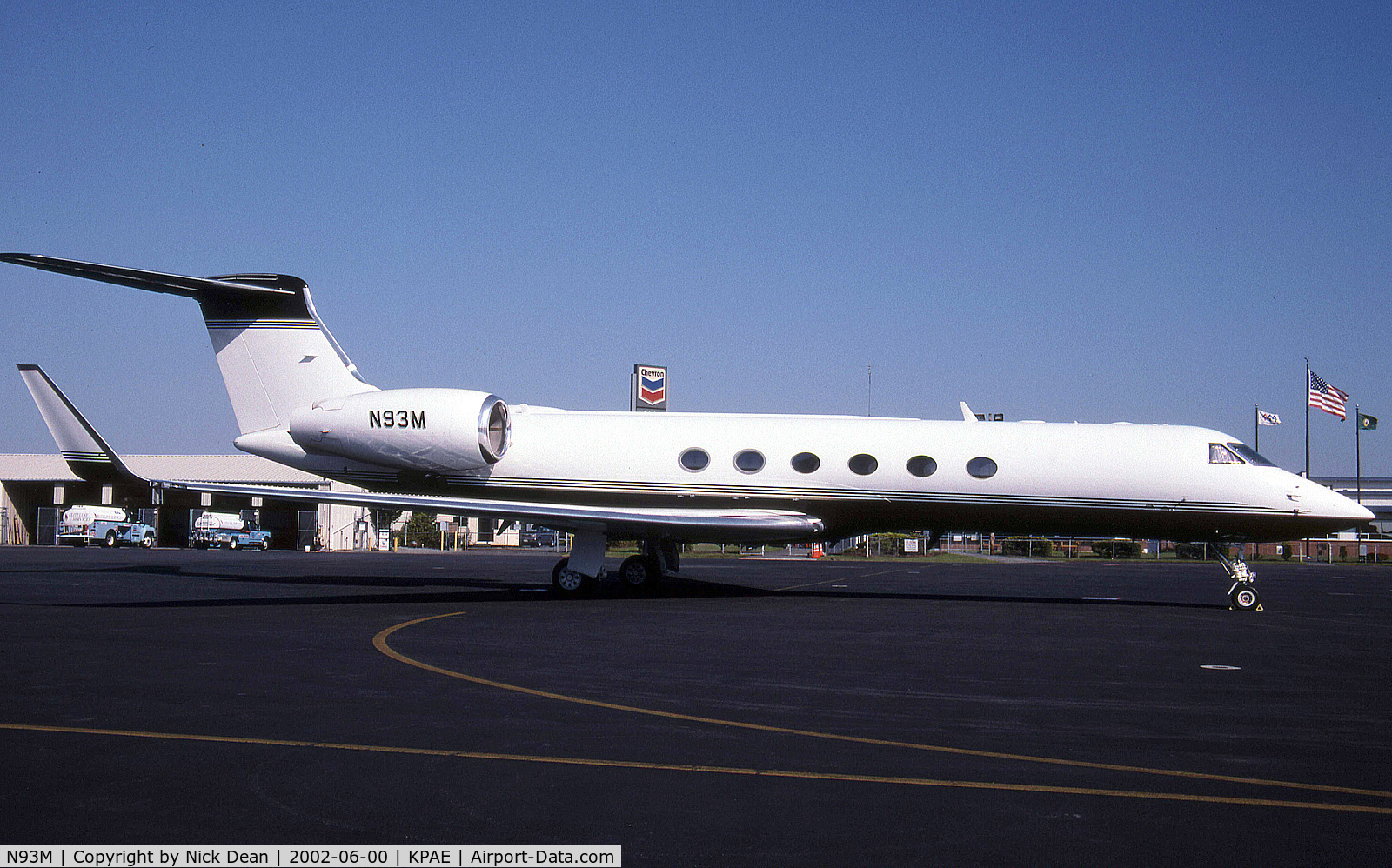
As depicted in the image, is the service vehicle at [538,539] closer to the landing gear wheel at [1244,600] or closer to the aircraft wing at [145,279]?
the aircraft wing at [145,279]

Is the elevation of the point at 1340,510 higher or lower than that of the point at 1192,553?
higher

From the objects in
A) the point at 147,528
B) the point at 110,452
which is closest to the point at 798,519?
the point at 110,452

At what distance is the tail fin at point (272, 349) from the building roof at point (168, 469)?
42279 millimetres

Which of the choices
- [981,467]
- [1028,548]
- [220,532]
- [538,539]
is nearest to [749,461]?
[981,467]

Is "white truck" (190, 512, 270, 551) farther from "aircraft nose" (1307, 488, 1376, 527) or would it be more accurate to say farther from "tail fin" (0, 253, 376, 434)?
"aircraft nose" (1307, 488, 1376, 527)

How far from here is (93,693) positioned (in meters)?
7.80

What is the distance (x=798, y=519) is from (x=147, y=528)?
45.7 metres

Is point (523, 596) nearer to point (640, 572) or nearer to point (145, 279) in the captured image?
point (640, 572)

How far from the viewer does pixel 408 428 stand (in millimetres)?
18422

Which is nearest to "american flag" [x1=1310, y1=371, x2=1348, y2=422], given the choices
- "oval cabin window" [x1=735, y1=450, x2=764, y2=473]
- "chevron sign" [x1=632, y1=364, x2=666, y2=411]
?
"chevron sign" [x1=632, y1=364, x2=666, y2=411]

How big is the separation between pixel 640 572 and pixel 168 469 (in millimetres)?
49832

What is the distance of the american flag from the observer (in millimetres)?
44312

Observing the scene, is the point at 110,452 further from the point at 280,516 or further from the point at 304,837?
the point at 280,516

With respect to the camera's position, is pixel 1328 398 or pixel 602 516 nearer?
pixel 602 516
